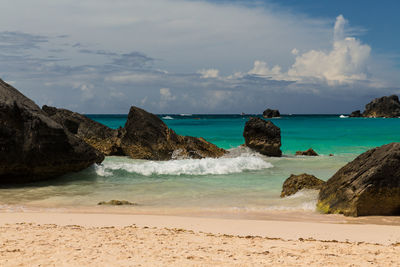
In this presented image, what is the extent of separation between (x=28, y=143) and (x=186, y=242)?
7.42m

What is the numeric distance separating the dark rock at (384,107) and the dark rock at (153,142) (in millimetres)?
114280

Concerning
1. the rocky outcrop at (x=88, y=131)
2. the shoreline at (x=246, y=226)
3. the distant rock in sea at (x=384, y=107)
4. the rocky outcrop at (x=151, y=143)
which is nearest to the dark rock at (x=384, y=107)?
the distant rock in sea at (x=384, y=107)

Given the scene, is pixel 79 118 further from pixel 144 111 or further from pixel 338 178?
Answer: pixel 338 178

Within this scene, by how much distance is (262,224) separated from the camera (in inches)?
257

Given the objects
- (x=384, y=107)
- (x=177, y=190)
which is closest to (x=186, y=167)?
(x=177, y=190)

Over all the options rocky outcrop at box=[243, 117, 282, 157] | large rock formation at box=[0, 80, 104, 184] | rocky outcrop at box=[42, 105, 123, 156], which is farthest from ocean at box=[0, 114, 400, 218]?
rocky outcrop at box=[42, 105, 123, 156]

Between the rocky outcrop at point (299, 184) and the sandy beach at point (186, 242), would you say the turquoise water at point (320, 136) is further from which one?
the sandy beach at point (186, 242)

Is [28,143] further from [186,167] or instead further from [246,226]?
[246,226]

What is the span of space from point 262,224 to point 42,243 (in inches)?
128

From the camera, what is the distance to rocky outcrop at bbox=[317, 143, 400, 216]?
7.40 meters

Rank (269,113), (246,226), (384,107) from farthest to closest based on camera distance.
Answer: (384,107)
(269,113)
(246,226)

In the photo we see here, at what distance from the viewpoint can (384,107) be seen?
12275 centimetres

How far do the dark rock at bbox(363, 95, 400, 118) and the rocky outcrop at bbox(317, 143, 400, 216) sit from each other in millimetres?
122006

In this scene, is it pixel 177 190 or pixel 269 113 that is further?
pixel 269 113
